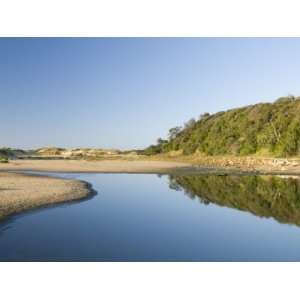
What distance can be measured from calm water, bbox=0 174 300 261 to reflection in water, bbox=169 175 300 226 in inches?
2.0

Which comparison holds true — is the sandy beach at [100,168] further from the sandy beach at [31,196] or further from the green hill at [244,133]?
the sandy beach at [31,196]

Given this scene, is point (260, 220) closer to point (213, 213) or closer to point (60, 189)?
point (213, 213)

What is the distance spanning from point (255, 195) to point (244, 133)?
51.8 m

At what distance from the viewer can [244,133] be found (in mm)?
75125

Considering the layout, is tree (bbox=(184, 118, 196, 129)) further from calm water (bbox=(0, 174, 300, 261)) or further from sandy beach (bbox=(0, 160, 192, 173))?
calm water (bbox=(0, 174, 300, 261))

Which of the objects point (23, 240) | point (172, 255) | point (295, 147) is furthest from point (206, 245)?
point (295, 147)

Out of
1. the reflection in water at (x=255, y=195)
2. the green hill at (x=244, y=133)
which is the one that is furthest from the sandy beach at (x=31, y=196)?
the green hill at (x=244, y=133)

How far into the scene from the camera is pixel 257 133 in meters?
71.7

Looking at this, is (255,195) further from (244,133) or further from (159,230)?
(244,133)

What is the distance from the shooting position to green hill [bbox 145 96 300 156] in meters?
63.8

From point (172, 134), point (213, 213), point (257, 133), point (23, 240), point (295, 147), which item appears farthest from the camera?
point (172, 134)

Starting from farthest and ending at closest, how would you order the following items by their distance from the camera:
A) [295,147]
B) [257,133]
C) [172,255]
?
1. [257,133]
2. [295,147]
3. [172,255]
